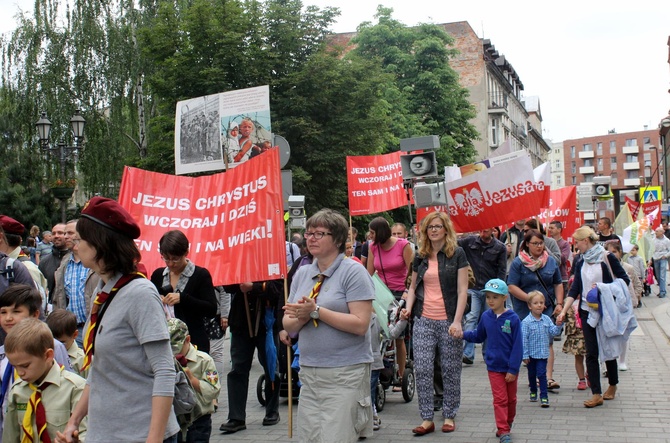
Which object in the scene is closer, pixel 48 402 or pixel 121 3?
pixel 48 402

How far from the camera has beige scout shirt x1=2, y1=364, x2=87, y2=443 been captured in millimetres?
4328

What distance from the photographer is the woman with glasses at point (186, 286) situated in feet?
20.9

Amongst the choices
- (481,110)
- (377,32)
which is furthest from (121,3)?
(481,110)

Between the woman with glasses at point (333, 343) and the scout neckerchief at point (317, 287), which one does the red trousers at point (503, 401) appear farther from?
the scout neckerchief at point (317, 287)

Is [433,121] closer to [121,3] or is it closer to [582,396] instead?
[121,3]

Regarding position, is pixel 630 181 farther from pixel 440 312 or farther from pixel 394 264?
pixel 440 312

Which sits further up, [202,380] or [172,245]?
[172,245]

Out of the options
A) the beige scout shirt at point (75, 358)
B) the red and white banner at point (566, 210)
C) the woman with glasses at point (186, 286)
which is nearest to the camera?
the beige scout shirt at point (75, 358)

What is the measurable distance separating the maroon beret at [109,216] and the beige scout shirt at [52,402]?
136cm

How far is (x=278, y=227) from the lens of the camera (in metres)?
6.59

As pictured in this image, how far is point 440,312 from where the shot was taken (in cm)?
755

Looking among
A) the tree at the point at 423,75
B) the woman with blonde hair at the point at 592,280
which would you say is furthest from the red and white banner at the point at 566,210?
the tree at the point at 423,75

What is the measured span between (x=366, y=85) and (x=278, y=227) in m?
25.2

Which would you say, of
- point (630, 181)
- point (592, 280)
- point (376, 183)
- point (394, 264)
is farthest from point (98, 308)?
point (630, 181)
